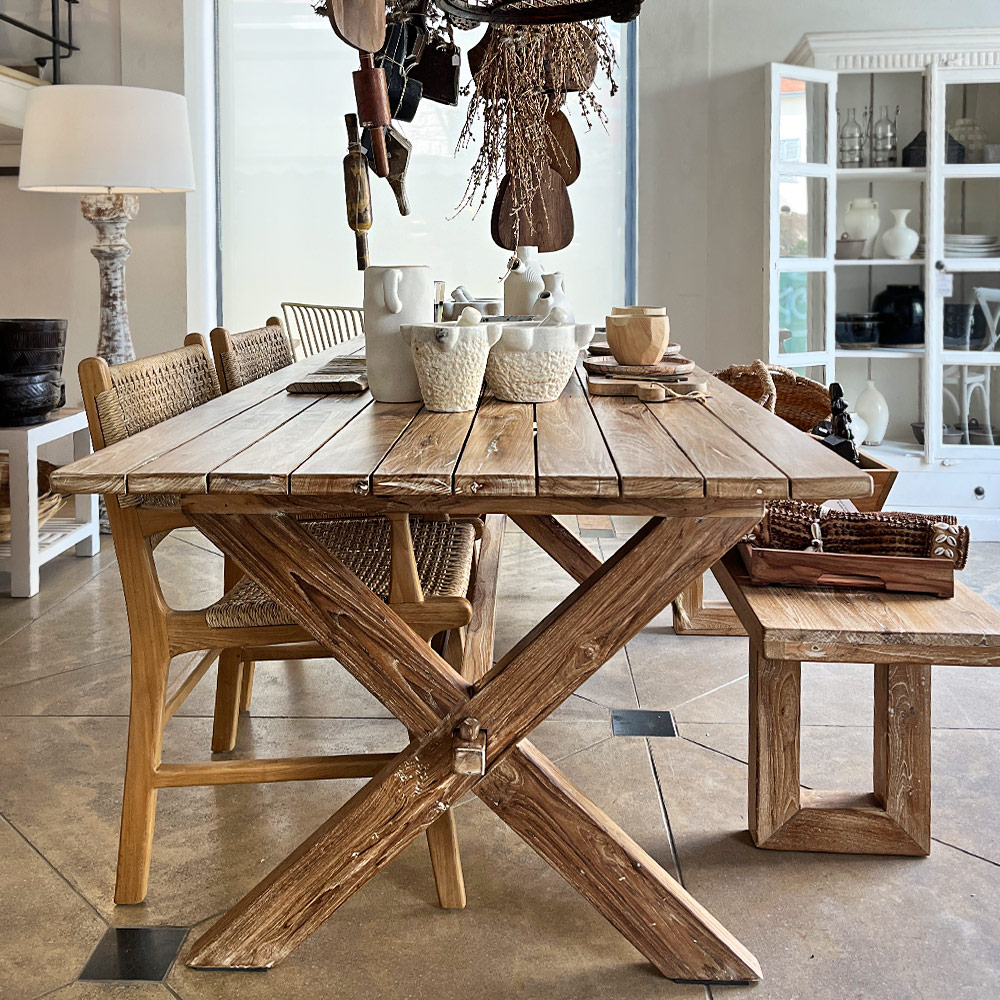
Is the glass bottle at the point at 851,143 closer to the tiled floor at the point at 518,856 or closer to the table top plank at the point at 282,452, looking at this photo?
the tiled floor at the point at 518,856

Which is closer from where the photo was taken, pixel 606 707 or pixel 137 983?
pixel 137 983

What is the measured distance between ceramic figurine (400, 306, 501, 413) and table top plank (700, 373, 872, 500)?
42cm

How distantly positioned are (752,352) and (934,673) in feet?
8.64

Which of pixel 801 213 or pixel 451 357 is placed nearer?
pixel 451 357

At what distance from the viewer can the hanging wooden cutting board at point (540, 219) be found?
286 cm

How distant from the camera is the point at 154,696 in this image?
1.80 metres

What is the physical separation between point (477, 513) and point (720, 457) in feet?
1.12

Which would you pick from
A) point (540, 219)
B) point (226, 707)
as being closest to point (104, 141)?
point (540, 219)

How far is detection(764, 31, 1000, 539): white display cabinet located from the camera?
458cm

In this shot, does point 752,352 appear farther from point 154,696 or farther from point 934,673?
point 154,696

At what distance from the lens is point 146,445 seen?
1.59 metres

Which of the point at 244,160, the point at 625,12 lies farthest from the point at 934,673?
the point at 244,160

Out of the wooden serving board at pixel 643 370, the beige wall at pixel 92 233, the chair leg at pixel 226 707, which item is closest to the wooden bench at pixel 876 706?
the wooden serving board at pixel 643 370

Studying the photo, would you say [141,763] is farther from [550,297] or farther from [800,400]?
[800,400]
